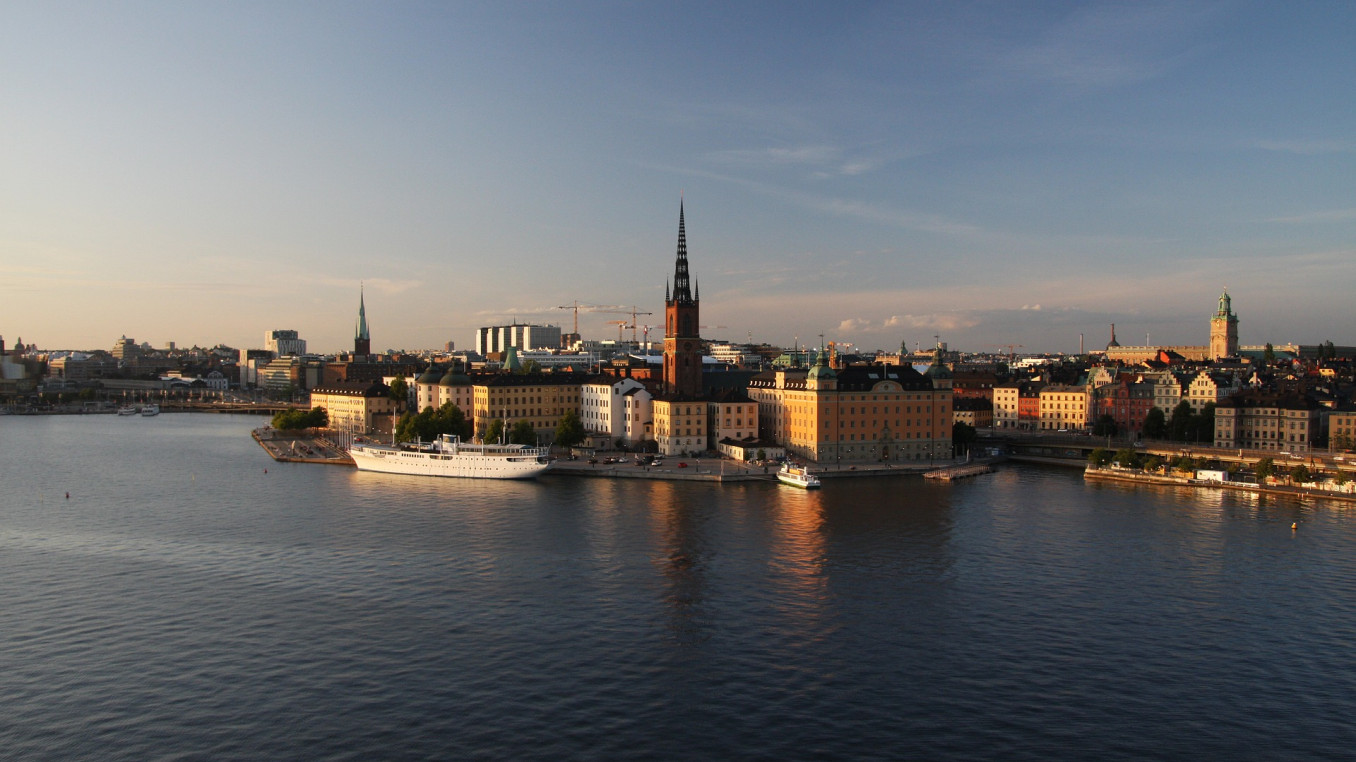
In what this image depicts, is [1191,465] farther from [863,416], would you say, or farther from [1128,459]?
[863,416]

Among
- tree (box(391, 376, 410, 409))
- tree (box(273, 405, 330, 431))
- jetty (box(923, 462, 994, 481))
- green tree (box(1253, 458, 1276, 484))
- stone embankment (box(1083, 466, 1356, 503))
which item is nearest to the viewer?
stone embankment (box(1083, 466, 1356, 503))

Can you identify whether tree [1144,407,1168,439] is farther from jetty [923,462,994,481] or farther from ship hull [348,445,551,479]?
ship hull [348,445,551,479]

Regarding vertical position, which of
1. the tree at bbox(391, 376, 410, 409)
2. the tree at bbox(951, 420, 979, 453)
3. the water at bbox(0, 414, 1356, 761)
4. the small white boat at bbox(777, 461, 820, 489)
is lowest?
the water at bbox(0, 414, 1356, 761)

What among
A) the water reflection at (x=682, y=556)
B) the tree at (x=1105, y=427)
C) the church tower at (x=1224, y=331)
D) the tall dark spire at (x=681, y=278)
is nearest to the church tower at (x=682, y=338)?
the tall dark spire at (x=681, y=278)

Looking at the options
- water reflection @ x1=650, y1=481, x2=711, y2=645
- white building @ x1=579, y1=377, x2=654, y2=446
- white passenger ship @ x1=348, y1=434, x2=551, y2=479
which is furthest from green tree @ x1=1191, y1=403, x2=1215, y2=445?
white passenger ship @ x1=348, y1=434, x2=551, y2=479

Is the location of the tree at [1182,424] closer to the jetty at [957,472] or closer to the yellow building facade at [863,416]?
the jetty at [957,472]

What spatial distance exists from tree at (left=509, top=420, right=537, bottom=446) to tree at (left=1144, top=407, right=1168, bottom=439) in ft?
132

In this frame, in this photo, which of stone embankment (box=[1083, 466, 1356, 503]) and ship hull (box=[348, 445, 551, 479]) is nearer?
stone embankment (box=[1083, 466, 1356, 503])

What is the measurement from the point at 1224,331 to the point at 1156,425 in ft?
226

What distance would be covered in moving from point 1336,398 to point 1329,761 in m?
54.2

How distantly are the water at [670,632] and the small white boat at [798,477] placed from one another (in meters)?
7.01

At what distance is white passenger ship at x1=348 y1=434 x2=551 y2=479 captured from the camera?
49.0 m

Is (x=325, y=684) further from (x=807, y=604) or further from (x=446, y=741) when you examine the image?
(x=807, y=604)

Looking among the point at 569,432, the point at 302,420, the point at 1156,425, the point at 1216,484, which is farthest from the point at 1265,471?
the point at 302,420
